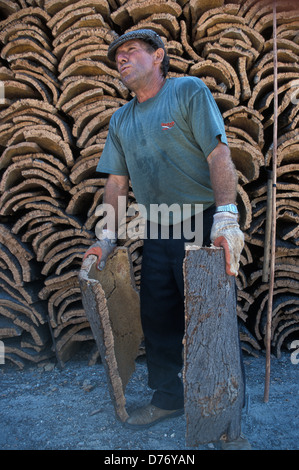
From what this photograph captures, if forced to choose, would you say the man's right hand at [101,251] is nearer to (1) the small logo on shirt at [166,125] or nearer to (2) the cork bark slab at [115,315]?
(2) the cork bark slab at [115,315]

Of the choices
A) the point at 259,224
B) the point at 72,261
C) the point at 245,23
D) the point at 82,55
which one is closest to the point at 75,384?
the point at 72,261

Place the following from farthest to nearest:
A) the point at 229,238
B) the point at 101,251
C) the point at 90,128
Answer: the point at 90,128, the point at 101,251, the point at 229,238

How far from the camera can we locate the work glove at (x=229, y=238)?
1.84 metres

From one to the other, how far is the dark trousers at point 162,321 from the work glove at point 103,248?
26 centimetres

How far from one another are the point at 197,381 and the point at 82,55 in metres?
2.59

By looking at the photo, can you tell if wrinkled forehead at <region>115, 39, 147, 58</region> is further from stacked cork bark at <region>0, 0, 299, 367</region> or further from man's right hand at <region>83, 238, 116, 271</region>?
man's right hand at <region>83, 238, 116, 271</region>

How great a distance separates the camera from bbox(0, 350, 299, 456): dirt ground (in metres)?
2.37

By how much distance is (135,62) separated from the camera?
7.56 feet

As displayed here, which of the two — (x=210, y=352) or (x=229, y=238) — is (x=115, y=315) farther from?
(x=229, y=238)

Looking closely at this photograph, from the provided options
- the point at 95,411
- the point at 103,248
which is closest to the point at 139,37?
the point at 103,248

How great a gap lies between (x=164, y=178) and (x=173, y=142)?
22cm

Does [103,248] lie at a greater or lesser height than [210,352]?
greater

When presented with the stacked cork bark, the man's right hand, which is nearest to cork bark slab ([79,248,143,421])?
the man's right hand
